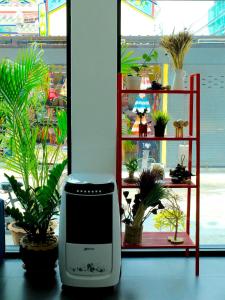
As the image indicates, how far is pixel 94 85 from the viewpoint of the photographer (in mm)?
3656

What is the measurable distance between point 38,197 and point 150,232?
1.07 meters

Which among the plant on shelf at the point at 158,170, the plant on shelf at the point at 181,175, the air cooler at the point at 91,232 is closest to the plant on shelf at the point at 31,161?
the air cooler at the point at 91,232

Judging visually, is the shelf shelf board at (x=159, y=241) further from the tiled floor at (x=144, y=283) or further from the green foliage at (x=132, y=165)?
the green foliage at (x=132, y=165)

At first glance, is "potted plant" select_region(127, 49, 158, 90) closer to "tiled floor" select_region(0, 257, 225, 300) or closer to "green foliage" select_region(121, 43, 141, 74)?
"green foliage" select_region(121, 43, 141, 74)

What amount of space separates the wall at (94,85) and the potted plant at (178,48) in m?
0.46

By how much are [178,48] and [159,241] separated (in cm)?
158

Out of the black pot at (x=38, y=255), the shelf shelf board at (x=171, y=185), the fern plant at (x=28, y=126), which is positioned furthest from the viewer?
the fern plant at (x=28, y=126)

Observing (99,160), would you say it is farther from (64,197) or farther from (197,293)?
(197,293)

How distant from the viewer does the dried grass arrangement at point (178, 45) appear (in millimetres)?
3455

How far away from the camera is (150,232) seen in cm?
380

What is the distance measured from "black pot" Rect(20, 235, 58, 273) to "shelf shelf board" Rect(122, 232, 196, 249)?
1.85 ft

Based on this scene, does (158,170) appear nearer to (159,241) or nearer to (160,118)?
(160,118)

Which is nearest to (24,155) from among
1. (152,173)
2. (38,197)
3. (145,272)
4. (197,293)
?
(38,197)

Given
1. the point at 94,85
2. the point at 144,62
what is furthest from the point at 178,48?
the point at 94,85
